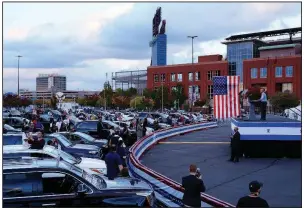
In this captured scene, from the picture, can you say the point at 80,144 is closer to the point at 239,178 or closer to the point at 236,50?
the point at 239,178

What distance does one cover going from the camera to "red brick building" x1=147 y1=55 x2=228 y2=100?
9294 cm

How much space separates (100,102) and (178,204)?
102353 mm

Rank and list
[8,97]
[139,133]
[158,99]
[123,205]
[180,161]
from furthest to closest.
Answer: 1. [8,97]
2. [158,99]
3. [139,133]
4. [180,161]
5. [123,205]

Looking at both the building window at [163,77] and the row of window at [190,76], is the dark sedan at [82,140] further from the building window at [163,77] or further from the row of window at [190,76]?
the building window at [163,77]

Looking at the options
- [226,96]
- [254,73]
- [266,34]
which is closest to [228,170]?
[226,96]

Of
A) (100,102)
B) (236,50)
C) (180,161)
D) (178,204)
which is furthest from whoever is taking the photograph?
(100,102)

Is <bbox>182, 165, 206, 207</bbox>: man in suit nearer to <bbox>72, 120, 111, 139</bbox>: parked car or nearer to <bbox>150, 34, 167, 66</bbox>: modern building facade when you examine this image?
<bbox>72, 120, 111, 139</bbox>: parked car

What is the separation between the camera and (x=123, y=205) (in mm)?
7625

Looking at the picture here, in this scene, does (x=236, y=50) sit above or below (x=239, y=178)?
above

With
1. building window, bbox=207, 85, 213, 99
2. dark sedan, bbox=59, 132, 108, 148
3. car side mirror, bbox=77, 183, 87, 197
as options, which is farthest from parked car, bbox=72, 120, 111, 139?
building window, bbox=207, 85, 213, 99

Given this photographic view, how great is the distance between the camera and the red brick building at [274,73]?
7988 centimetres

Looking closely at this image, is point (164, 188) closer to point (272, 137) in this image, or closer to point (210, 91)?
point (272, 137)

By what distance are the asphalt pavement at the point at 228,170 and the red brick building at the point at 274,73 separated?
61.1 meters

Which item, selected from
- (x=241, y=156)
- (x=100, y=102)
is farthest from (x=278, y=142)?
(x=100, y=102)
